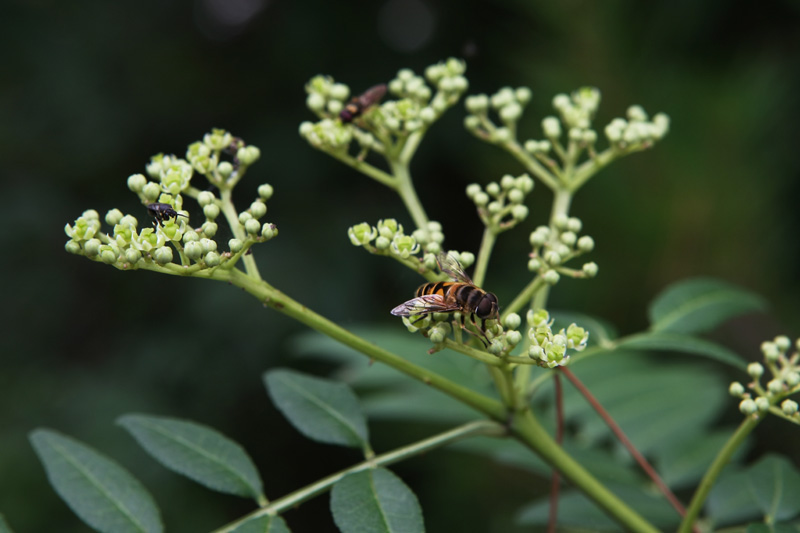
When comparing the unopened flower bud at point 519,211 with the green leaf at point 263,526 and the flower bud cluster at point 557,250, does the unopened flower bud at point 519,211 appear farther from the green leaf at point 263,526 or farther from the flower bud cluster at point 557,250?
the green leaf at point 263,526

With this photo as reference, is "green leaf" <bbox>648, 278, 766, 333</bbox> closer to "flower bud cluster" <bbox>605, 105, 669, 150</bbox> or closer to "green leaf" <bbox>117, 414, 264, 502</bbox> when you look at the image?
"flower bud cluster" <bbox>605, 105, 669, 150</bbox>

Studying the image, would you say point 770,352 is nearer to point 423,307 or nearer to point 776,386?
point 776,386

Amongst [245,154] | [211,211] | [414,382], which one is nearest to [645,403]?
[414,382]

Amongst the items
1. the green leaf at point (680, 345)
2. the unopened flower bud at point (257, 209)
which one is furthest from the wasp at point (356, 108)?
the green leaf at point (680, 345)

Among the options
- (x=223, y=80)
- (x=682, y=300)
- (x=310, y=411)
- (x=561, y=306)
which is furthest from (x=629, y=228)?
(x=223, y=80)

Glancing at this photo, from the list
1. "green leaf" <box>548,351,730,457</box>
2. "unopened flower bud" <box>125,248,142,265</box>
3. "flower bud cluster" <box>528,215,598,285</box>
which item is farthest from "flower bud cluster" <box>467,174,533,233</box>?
"green leaf" <box>548,351,730,457</box>

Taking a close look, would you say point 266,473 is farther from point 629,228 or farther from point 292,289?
point 629,228
